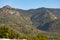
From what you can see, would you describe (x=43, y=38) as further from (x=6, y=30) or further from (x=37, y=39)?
(x=6, y=30)

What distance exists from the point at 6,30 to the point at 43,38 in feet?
74.3

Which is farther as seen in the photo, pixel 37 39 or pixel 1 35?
pixel 37 39

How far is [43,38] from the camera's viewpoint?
124 metres

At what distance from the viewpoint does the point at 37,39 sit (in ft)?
385

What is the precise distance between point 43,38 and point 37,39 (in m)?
7.69

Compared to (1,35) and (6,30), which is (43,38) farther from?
(1,35)

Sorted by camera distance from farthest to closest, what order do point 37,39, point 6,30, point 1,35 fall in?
point 37,39, point 6,30, point 1,35

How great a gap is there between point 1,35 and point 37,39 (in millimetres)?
27094

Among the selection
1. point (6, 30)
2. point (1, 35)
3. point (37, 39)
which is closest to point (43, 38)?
point (37, 39)

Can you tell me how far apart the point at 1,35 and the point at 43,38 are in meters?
34.7

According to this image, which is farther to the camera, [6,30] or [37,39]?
[37,39]

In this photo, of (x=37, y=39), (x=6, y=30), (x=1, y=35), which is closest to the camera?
(x=1, y=35)

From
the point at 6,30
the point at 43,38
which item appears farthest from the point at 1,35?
the point at 43,38

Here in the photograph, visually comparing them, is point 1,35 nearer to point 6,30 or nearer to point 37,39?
point 6,30
